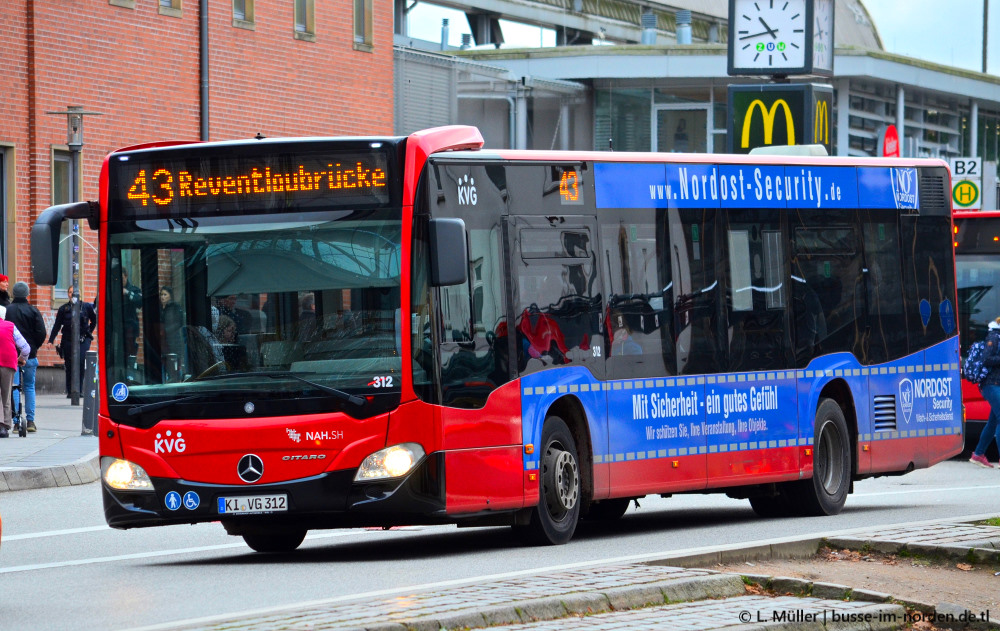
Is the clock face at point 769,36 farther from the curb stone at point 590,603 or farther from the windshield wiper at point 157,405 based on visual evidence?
the curb stone at point 590,603

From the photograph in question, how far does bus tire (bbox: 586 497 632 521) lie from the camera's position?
15.3 meters

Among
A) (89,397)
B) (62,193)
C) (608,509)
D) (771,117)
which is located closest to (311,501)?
(608,509)

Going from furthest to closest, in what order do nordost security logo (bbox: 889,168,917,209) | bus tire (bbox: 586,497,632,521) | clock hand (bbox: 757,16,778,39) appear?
clock hand (bbox: 757,16,778,39) → nordost security logo (bbox: 889,168,917,209) → bus tire (bbox: 586,497,632,521)

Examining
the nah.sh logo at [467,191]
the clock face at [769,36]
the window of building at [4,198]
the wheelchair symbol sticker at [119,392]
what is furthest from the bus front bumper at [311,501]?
the window of building at [4,198]

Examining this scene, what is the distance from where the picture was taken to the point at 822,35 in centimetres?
→ 2572

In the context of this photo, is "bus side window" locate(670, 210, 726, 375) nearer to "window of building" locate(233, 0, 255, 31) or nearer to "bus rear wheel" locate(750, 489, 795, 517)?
"bus rear wheel" locate(750, 489, 795, 517)

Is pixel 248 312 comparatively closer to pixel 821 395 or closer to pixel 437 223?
pixel 437 223

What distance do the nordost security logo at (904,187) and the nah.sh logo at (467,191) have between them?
19.5 feet

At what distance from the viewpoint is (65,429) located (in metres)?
24.9

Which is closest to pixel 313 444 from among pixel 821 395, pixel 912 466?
pixel 821 395

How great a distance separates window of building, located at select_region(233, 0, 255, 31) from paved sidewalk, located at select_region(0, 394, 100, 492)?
475 inches

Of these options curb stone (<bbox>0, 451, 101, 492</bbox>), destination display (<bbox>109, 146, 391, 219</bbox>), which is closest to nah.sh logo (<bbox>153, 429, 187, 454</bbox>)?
destination display (<bbox>109, 146, 391, 219</bbox>)

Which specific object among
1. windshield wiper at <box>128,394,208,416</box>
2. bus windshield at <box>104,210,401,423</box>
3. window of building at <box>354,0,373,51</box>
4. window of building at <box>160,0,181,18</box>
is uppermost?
window of building at <box>354,0,373,51</box>

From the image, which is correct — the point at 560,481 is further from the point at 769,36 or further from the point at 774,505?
the point at 769,36
